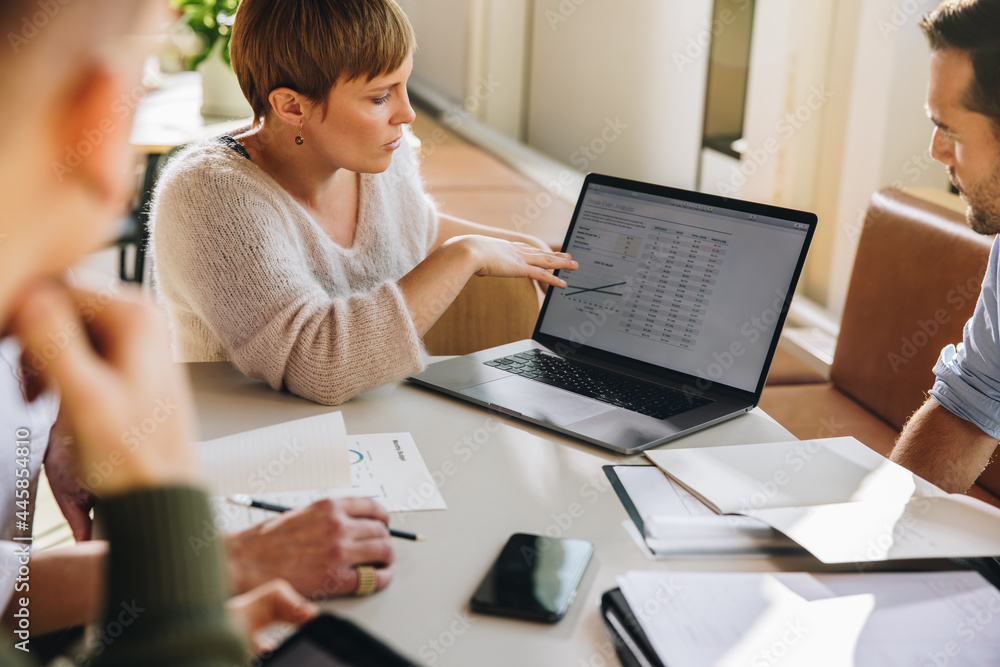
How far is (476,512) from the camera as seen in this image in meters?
0.84

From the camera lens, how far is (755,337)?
3.69 ft

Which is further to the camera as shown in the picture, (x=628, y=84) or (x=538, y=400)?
(x=628, y=84)

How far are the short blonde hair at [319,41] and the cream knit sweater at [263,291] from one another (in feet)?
0.46

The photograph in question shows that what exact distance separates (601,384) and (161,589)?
93 cm

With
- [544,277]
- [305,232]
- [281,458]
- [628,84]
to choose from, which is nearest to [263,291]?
[305,232]

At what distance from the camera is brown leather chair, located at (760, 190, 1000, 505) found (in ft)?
5.28

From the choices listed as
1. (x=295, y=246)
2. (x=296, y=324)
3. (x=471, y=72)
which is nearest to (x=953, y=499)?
(x=296, y=324)

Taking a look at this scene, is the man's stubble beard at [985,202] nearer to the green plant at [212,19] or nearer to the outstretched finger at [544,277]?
the outstretched finger at [544,277]

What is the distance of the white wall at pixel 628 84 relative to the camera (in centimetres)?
320

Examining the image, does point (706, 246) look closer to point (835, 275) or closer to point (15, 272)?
point (15, 272)

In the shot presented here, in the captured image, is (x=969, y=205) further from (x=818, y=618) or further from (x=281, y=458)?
(x=281, y=458)

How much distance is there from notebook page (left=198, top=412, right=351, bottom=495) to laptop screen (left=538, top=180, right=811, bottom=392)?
0.44m

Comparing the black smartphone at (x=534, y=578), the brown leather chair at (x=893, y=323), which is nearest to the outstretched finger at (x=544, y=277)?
the black smartphone at (x=534, y=578)

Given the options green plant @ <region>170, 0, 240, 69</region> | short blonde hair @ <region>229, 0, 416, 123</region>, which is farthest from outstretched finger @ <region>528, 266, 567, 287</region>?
green plant @ <region>170, 0, 240, 69</region>
